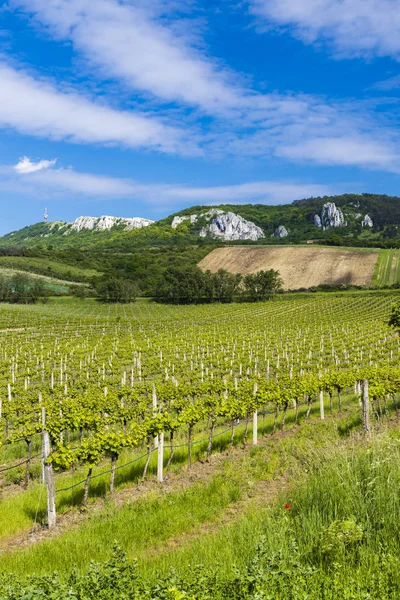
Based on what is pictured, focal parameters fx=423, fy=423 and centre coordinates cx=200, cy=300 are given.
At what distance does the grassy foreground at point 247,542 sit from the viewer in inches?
190

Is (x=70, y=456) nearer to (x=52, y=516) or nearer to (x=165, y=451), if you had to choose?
(x=52, y=516)

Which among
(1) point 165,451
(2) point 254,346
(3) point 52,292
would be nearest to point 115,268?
(3) point 52,292

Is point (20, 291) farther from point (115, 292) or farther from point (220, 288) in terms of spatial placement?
point (220, 288)

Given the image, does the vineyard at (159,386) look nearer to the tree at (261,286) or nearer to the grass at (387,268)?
the tree at (261,286)

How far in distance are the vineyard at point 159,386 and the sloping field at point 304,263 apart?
30.6m

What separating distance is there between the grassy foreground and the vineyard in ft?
6.57

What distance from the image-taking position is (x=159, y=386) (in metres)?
22.5

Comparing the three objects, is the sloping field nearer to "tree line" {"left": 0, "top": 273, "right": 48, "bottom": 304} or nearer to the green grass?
the green grass

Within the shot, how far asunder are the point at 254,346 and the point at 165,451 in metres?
30.2

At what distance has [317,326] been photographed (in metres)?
57.9

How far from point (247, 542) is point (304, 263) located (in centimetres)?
13673

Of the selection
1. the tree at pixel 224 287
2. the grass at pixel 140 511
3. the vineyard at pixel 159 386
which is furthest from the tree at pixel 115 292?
the grass at pixel 140 511

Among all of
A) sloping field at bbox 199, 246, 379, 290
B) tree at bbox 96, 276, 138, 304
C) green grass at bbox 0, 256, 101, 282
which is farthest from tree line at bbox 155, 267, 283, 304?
green grass at bbox 0, 256, 101, 282

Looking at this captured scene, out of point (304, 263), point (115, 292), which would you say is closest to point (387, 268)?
point (304, 263)
